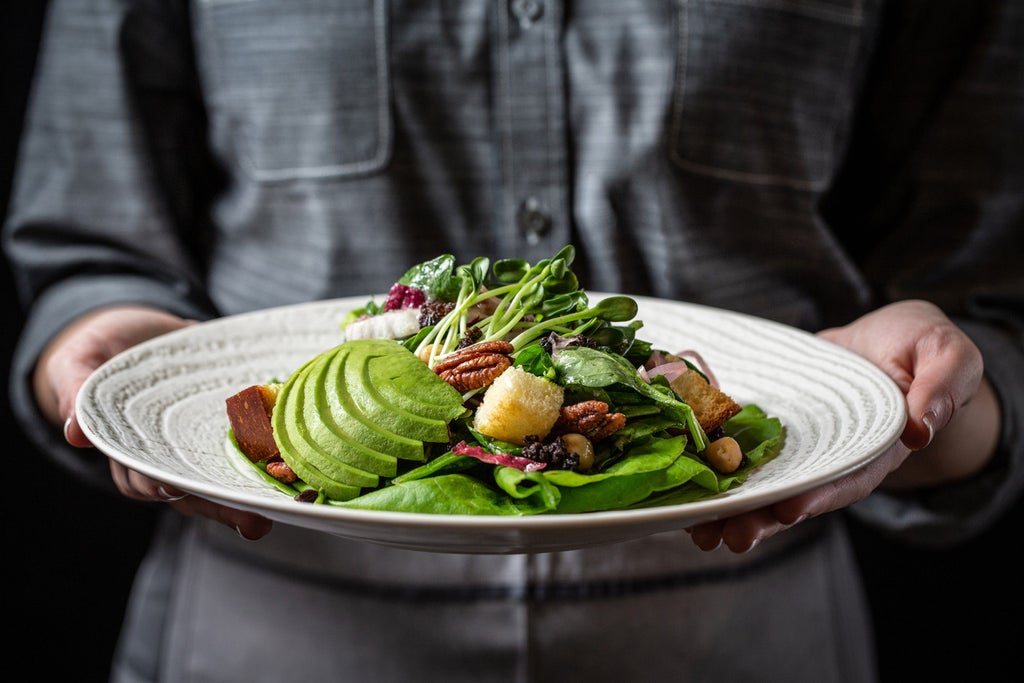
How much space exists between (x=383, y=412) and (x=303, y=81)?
3.37 feet

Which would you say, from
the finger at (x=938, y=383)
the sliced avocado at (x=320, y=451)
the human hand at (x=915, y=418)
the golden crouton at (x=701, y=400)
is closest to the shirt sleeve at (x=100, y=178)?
the sliced avocado at (x=320, y=451)

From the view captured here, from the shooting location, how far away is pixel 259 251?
6.48ft

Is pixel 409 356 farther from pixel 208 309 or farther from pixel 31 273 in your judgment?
pixel 31 273

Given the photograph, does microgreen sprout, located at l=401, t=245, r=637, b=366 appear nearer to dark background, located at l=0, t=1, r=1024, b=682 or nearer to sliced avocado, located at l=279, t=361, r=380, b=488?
sliced avocado, located at l=279, t=361, r=380, b=488

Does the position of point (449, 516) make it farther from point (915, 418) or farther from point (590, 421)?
point (915, 418)

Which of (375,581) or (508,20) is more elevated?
(508,20)

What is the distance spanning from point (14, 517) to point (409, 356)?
2.03m

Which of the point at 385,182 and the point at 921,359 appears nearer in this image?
the point at 921,359

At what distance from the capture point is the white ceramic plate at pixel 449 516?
852 mm

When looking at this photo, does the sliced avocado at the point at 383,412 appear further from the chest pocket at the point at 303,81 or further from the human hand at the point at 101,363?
the chest pocket at the point at 303,81

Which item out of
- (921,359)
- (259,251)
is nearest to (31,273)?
(259,251)

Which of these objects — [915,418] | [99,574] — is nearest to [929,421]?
[915,418]

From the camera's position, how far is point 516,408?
3.58 feet

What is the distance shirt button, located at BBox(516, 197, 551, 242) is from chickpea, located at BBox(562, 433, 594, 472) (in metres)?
0.80
